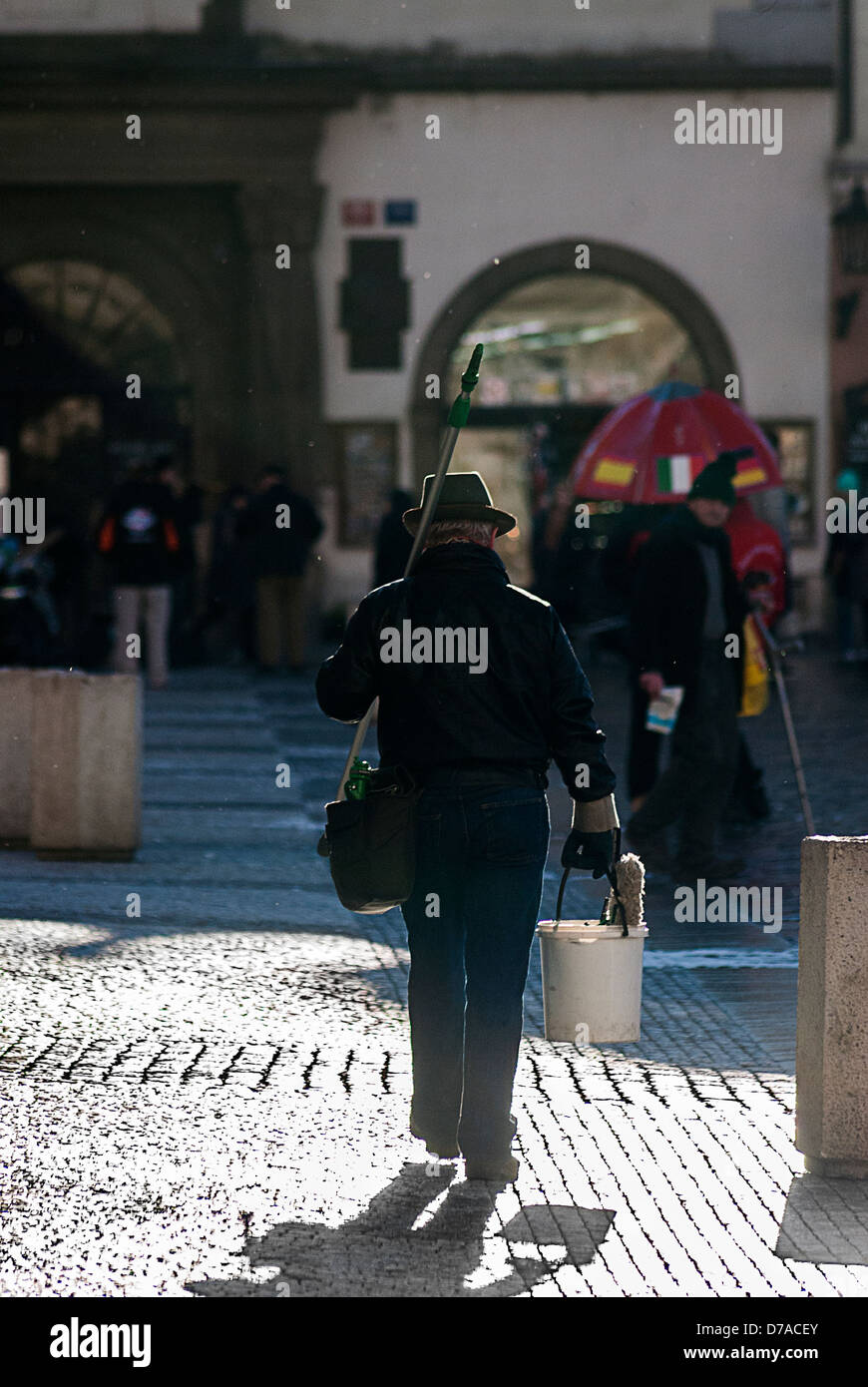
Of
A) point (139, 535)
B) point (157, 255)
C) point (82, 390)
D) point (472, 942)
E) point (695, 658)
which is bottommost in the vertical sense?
point (472, 942)

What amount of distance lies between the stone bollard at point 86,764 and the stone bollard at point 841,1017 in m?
5.17

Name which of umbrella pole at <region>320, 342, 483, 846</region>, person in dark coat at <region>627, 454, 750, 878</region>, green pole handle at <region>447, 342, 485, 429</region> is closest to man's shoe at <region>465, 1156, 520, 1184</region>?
umbrella pole at <region>320, 342, 483, 846</region>

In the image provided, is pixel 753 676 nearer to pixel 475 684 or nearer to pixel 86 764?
pixel 86 764

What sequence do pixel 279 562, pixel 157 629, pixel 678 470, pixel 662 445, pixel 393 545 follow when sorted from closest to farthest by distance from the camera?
1. pixel 678 470
2. pixel 662 445
3. pixel 393 545
4. pixel 157 629
5. pixel 279 562

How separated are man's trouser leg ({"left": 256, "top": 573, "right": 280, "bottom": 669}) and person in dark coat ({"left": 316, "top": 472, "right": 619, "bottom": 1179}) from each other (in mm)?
13795

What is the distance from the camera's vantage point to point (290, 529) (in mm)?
19016

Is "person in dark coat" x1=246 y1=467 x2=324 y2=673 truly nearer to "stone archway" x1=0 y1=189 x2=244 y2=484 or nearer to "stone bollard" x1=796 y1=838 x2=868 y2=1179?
"stone archway" x1=0 y1=189 x2=244 y2=484

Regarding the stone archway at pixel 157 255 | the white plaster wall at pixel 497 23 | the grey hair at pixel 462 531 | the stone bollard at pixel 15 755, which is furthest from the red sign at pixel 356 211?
the grey hair at pixel 462 531

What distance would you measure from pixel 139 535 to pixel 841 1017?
12752 mm

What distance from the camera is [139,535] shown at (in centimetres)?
1762

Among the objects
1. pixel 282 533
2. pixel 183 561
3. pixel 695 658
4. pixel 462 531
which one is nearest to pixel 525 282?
pixel 282 533

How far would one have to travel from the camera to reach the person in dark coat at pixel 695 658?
9930 mm

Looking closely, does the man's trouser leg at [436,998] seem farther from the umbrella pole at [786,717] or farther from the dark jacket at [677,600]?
the umbrella pole at [786,717]

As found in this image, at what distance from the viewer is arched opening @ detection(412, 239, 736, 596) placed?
2228 centimetres
